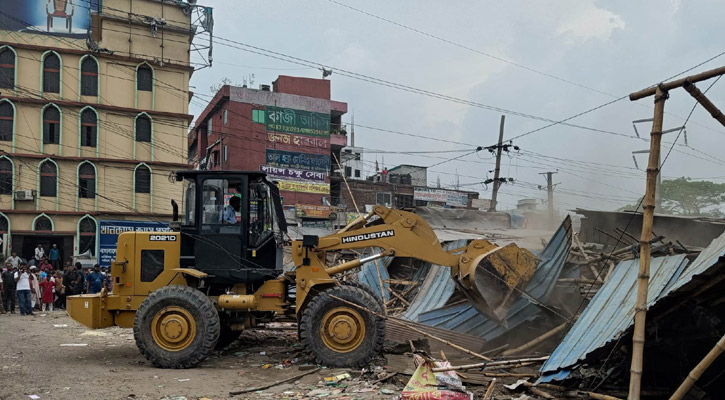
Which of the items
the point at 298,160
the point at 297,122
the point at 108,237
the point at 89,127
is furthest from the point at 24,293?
the point at 297,122

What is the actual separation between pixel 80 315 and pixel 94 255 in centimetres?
2089

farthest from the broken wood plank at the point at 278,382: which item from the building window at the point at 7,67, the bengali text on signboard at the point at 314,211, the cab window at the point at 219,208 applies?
the bengali text on signboard at the point at 314,211

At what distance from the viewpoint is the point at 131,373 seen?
8688 millimetres

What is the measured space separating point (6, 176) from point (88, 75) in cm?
609

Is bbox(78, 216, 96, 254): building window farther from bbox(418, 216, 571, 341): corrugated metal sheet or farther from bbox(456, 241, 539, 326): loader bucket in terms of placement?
bbox(456, 241, 539, 326): loader bucket

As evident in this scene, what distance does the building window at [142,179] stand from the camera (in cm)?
3008

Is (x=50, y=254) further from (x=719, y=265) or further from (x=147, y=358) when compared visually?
(x=719, y=265)

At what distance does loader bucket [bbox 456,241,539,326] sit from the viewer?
9570 millimetres

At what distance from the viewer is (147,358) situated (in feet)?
30.1

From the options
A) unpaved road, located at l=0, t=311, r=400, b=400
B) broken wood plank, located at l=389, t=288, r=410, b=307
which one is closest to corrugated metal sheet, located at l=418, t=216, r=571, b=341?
unpaved road, located at l=0, t=311, r=400, b=400

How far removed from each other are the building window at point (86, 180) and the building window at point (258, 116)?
1229cm

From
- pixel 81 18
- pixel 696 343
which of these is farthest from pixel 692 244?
pixel 81 18

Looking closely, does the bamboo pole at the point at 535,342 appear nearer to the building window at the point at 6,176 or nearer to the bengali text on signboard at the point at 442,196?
the building window at the point at 6,176

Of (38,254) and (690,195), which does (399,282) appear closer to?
(38,254)
